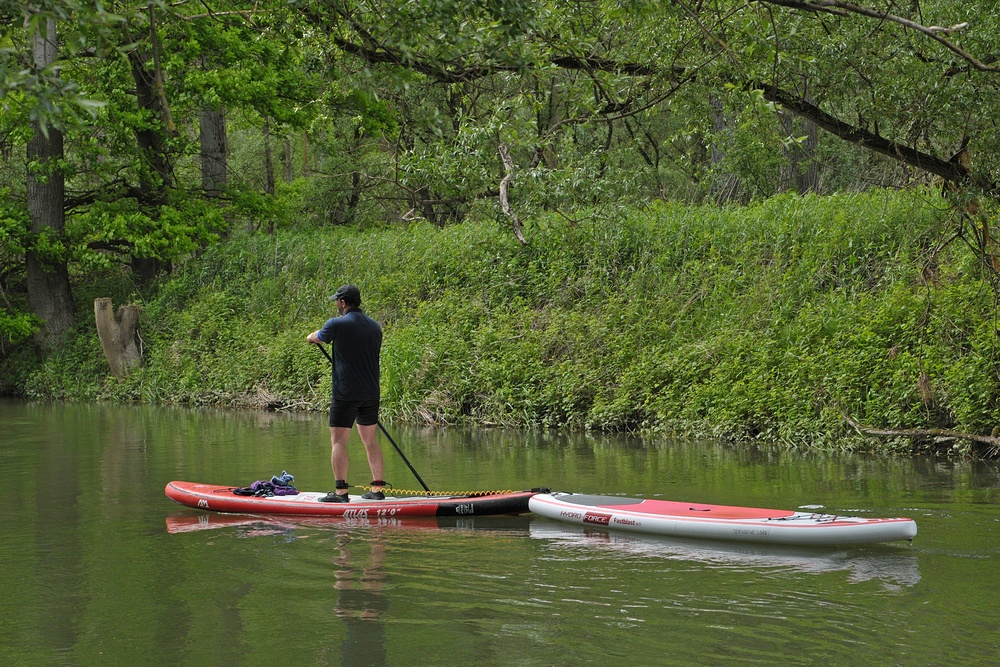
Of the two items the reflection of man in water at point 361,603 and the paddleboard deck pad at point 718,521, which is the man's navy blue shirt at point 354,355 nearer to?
the reflection of man in water at point 361,603

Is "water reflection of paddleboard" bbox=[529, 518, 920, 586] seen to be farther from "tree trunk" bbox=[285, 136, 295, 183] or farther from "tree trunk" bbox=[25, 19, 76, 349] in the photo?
"tree trunk" bbox=[285, 136, 295, 183]

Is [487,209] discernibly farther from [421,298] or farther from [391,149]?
[391,149]

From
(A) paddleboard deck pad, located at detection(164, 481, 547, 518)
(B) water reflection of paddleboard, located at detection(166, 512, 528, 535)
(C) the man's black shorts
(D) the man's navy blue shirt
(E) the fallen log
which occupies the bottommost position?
(B) water reflection of paddleboard, located at detection(166, 512, 528, 535)

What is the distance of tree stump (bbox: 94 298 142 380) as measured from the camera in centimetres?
2362

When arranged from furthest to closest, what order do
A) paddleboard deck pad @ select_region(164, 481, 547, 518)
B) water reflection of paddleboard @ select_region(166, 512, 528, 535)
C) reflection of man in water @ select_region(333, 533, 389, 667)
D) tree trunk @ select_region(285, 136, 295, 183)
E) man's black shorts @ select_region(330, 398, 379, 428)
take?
1. tree trunk @ select_region(285, 136, 295, 183)
2. man's black shorts @ select_region(330, 398, 379, 428)
3. paddleboard deck pad @ select_region(164, 481, 547, 518)
4. water reflection of paddleboard @ select_region(166, 512, 528, 535)
5. reflection of man in water @ select_region(333, 533, 389, 667)

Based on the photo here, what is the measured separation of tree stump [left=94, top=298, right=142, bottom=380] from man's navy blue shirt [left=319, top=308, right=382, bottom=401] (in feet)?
51.7

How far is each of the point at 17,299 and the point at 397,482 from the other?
1746 centimetres

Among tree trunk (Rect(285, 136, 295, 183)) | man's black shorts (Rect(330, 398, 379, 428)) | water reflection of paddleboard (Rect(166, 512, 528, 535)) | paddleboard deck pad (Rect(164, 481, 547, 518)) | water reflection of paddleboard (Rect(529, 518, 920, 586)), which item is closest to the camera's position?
water reflection of paddleboard (Rect(529, 518, 920, 586))

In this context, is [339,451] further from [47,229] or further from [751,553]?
[47,229]

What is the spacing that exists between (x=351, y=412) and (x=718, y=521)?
10.3ft

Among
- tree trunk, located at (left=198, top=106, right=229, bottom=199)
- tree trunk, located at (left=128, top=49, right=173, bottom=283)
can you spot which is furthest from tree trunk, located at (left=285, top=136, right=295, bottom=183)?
tree trunk, located at (left=128, top=49, right=173, bottom=283)

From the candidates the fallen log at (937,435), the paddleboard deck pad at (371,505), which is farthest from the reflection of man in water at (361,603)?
the fallen log at (937,435)

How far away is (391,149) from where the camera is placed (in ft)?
91.8

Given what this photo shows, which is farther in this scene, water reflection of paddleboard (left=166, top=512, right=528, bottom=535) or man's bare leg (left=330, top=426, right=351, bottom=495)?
man's bare leg (left=330, top=426, right=351, bottom=495)
